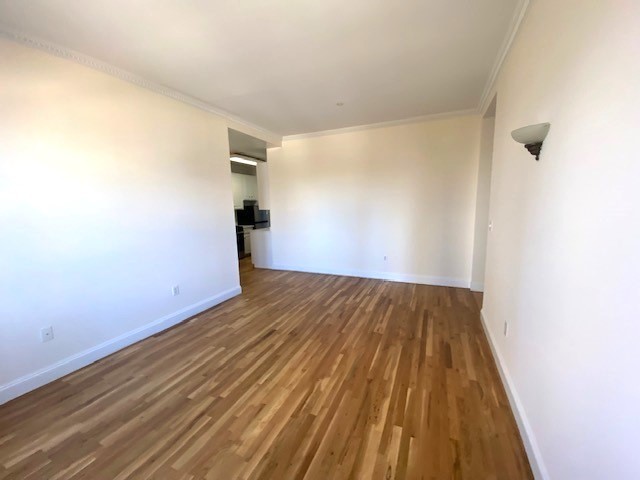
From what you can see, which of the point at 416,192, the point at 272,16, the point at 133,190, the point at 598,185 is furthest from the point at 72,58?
the point at 416,192

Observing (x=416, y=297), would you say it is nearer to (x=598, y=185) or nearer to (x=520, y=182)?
(x=520, y=182)

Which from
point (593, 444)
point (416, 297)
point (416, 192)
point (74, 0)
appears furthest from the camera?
point (416, 192)

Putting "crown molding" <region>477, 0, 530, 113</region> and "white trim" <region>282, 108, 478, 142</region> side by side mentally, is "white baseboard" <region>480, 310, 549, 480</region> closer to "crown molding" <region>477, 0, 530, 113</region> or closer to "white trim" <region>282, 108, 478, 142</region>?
"crown molding" <region>477, 0, 530, 113</region>

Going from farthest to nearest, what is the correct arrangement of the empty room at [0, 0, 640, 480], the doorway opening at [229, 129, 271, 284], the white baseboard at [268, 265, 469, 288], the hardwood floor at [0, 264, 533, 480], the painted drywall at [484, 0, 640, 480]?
the doorway opening at [229, 129, 271, 284]
the white baseboard at [268, 265, 469, 288]
the hardwood floor at [0, 264, 533, 480]
the empty room at [0, 0, 640, 480]
the painted drywall at [484, 0, 640, 480]

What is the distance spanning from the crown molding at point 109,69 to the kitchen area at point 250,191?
0.52 m

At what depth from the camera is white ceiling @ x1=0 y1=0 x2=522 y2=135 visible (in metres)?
1.81

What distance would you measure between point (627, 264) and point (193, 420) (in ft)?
7.71

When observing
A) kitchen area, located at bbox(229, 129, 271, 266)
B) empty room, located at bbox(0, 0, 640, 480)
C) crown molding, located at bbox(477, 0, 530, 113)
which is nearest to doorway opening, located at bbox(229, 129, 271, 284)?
kitchen area, located at bbox(229, 129, 271, 266)

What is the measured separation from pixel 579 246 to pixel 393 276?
380 centimetres

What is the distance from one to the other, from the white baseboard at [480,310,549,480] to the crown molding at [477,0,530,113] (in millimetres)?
2541

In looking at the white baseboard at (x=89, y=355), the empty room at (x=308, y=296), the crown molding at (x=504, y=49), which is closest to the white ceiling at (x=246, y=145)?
the empty room at (x=308, y=296)

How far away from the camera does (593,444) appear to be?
3.00 ft

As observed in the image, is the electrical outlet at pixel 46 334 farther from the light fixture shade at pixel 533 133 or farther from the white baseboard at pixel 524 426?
the light fixture shade at pixel 533 133

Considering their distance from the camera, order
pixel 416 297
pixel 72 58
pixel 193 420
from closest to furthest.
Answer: pixel 193 420 → pixel 72 58 → pixel 416 297
